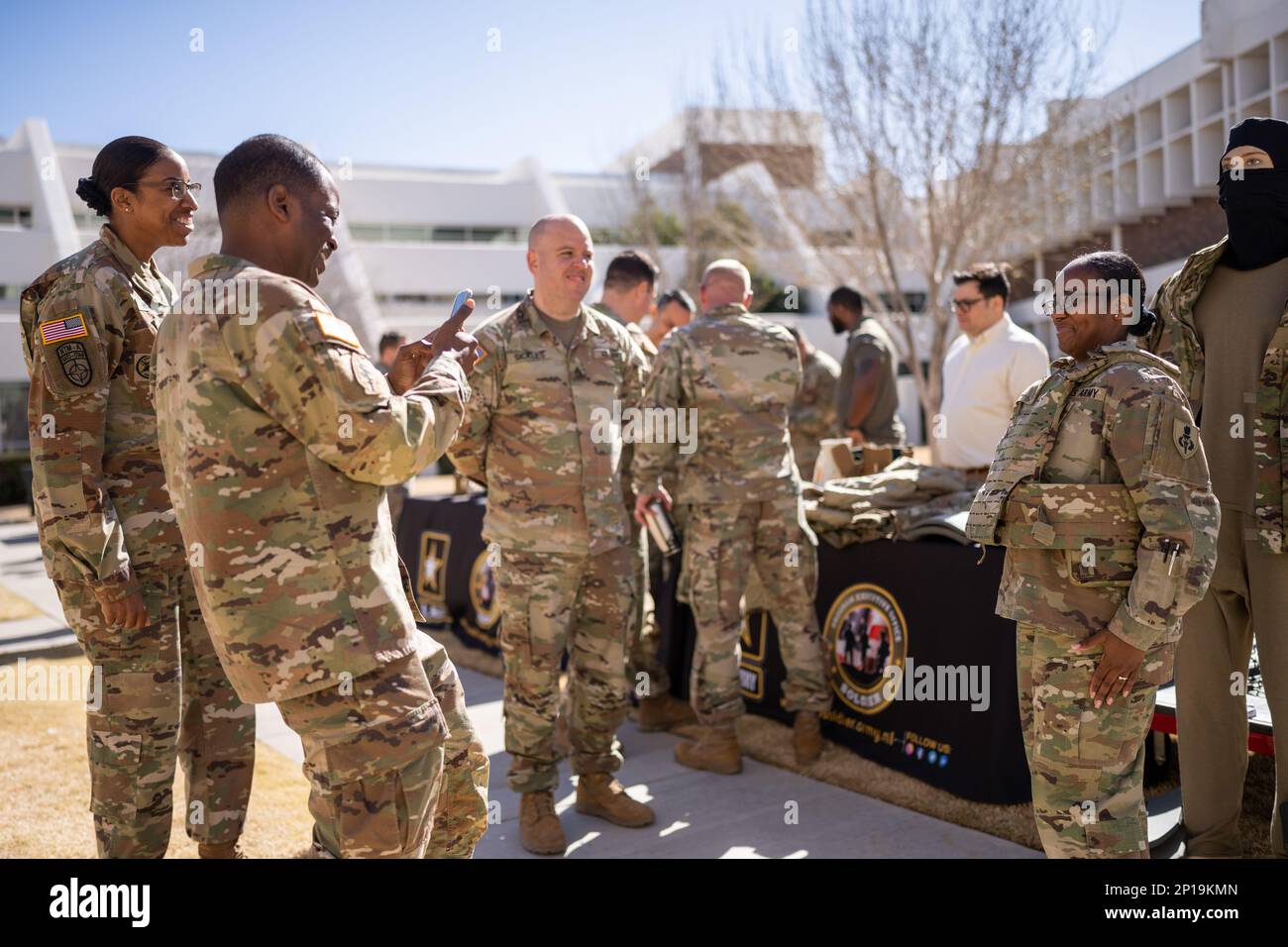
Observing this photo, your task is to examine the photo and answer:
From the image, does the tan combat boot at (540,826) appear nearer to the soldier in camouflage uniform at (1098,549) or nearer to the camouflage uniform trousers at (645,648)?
the camouflage uniform trousers at (645,648)

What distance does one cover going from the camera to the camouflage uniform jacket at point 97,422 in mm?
3035

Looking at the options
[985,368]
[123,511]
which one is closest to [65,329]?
[123,511]

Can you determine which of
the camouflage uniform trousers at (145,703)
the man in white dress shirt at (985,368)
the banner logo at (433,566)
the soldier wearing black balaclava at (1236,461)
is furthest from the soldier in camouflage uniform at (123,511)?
the banner logo at (433,566)

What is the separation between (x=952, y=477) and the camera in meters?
5.18

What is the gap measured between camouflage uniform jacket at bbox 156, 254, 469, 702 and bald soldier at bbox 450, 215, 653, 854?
5.90 feet

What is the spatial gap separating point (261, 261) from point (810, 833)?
304cm

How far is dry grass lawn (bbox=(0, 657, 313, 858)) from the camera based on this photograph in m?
4.09

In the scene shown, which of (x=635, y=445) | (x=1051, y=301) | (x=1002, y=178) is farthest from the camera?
(x=1002, y=178)

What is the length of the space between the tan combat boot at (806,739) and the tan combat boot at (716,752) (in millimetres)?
286

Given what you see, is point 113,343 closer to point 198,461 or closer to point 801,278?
point 198,461
